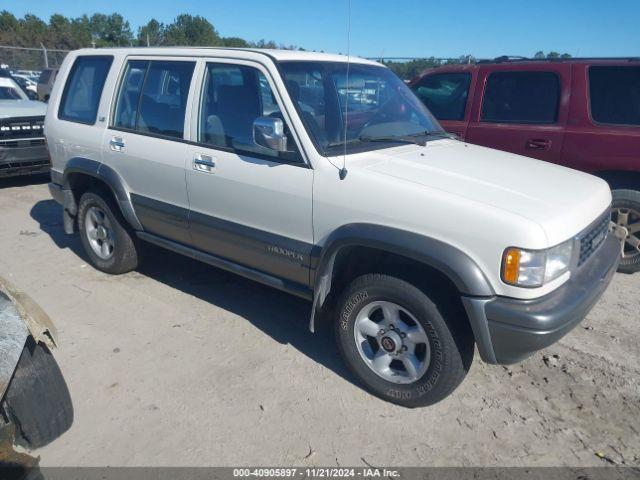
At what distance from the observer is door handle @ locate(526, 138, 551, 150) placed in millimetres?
5180

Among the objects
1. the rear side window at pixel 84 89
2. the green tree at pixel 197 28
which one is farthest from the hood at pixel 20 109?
the green tree at pixel 197 28

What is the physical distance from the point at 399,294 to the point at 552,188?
114cm

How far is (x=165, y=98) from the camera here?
4164 millimetres

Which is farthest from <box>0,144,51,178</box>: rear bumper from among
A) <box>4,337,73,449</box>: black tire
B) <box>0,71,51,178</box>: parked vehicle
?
<box>4,337,73,449</box>: black tire

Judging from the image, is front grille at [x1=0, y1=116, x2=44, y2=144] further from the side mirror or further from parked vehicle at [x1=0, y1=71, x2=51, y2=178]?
the side mirror

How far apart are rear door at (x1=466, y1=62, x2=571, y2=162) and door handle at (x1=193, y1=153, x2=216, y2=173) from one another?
3162mm

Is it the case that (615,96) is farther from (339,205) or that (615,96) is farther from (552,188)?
(339,205)

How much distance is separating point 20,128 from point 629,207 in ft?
26.7

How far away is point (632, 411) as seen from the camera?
310 cm

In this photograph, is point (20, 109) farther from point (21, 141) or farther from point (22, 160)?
point (22, 160)

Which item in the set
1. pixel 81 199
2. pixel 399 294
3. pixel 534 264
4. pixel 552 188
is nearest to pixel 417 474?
pixel 399 294

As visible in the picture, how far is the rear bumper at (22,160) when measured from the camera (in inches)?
306

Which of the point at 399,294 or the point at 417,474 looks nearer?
the point at 417,474

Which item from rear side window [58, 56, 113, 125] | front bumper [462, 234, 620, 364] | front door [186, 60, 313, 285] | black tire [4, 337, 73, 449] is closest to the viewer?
black tire [4, 337, 73, 449]
